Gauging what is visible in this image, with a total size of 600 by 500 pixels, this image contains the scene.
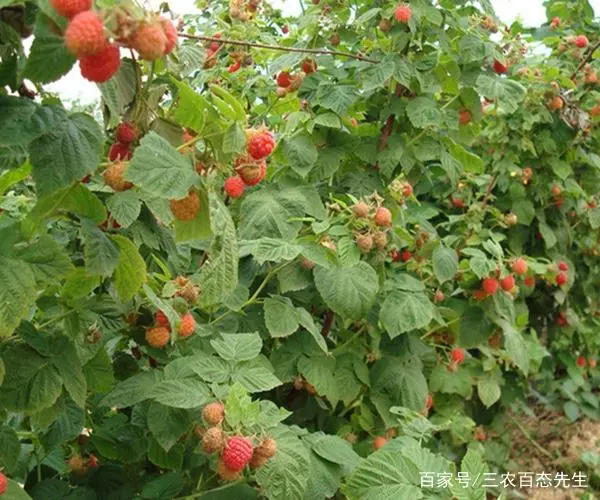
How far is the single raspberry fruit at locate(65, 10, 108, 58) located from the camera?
0.73m

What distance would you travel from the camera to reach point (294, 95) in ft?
7.84

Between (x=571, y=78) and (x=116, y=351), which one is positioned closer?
(x=116, y=351)

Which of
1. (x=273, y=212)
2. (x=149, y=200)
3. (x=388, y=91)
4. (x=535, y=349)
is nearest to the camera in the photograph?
(x=149, y=200)

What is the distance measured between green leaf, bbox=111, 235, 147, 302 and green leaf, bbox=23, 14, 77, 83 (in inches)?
12.2

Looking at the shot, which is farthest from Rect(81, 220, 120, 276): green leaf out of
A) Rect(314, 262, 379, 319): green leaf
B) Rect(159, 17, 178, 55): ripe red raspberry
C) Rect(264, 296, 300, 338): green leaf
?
Rect(314, 262, 379, 319): green leaf

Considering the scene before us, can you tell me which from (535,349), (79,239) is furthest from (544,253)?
(79,239)

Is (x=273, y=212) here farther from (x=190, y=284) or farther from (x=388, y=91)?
(x=388, y=91)

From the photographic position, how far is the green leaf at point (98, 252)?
1074 millimetres

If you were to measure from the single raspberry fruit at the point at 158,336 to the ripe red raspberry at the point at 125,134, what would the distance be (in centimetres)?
40

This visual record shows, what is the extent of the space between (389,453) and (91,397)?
60cm

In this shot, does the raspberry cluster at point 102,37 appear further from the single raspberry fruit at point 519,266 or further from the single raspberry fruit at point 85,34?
the single raspberry fruit at point 519,266

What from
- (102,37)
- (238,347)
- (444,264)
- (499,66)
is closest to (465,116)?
(499,66)

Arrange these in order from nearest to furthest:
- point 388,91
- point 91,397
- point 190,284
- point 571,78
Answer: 1. point 190,284
2. point 91,397
3. point 388,91
4. point 571,78

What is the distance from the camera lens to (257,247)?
165cm
